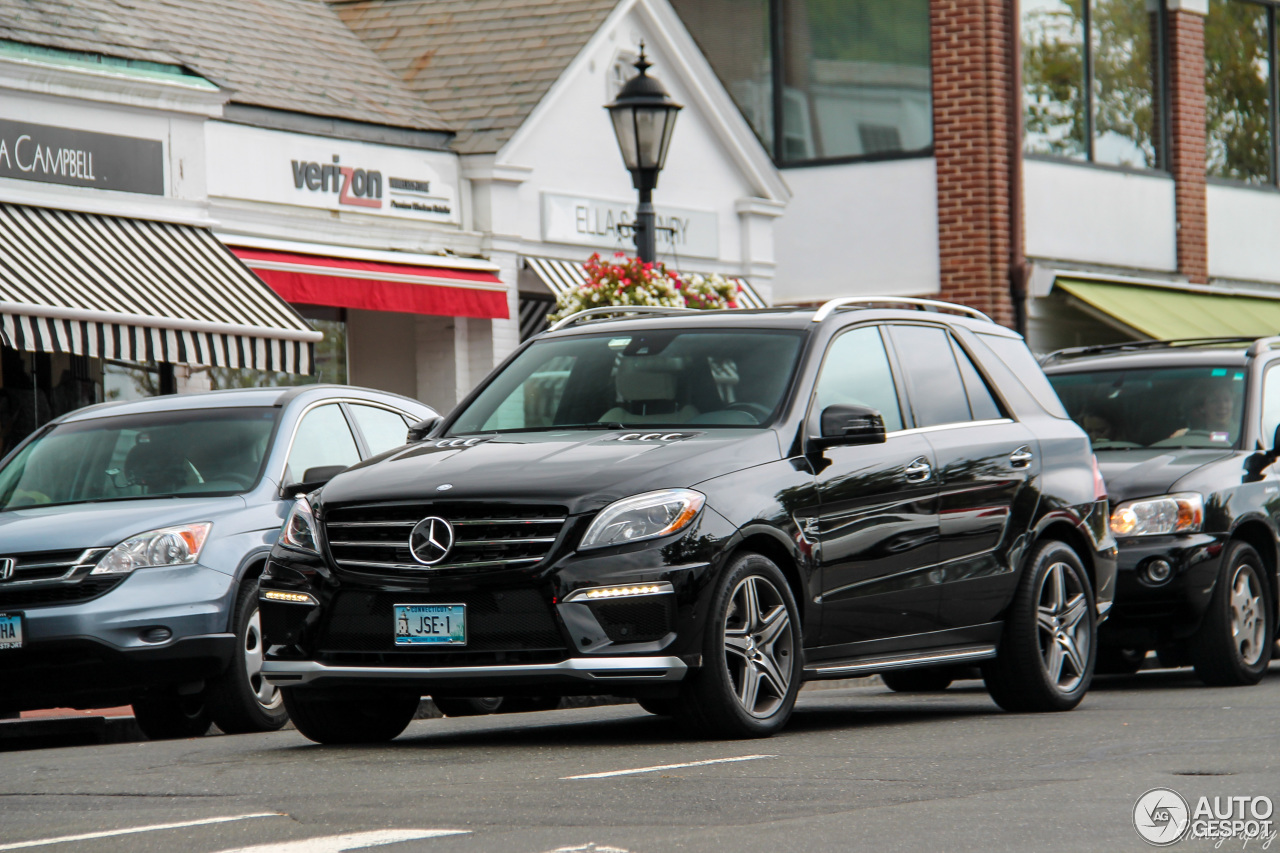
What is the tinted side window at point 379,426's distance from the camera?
11.6m

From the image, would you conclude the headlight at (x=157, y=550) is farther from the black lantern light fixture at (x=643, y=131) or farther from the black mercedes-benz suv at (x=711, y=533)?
the black lantern light fixture at (x=643, y=131)

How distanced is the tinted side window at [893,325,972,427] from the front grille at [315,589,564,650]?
8.01 feet

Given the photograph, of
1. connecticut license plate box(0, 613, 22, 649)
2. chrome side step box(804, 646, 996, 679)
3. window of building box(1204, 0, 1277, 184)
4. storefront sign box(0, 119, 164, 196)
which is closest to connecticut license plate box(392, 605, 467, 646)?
chrome side step box(804, 646, 996, 679)

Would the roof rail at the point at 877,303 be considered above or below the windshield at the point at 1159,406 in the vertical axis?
above

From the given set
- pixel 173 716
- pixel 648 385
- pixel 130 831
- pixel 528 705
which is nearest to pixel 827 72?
pixel 528 705

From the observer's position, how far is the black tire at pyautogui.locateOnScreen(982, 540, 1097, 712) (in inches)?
379

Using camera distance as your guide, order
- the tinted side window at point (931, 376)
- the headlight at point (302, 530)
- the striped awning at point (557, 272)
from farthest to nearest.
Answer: the striped awning at point (557, 272), the tinted side window at point (931, 376), the headlight at point (302, 530)

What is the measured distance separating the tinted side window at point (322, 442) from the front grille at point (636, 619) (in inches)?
136

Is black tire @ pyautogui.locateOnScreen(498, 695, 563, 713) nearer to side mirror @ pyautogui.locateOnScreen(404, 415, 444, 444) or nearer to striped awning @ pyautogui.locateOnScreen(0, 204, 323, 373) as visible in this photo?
side mirror @ pyautogui.locateOnScreen(404, 415, 444, 444)

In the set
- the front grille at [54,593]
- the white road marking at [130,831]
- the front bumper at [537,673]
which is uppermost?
the front grille at [54,593]

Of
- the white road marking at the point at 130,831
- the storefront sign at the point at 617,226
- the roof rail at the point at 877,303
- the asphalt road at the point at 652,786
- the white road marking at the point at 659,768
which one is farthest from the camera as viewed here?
the storefront sign at the point at 617,226

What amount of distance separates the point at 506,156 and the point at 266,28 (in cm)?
273

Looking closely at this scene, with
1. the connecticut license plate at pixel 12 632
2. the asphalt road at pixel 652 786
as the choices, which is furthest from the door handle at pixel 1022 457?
the connecticut license plate at pixel 12 632

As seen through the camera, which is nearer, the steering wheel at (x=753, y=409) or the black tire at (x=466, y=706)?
the steering wheel at (x=753, y=409)
